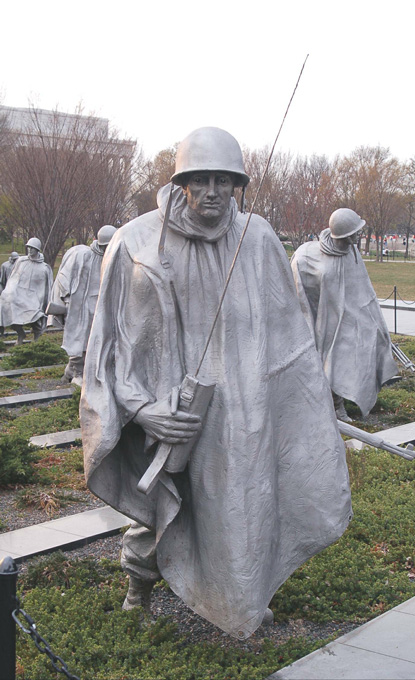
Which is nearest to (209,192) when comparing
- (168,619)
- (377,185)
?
(168,619)

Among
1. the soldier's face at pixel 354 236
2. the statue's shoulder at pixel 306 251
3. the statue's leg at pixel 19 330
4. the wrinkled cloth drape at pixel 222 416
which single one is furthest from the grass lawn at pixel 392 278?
the wrinkled cloth drape at pixel 222 416

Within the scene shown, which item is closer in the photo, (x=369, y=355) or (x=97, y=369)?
(x=97, y=369)

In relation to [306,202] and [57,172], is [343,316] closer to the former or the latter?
[57,172]

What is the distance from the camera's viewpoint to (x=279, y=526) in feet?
13.4

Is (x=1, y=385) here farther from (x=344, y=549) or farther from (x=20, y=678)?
(x=20, y=678)

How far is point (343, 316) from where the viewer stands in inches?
409

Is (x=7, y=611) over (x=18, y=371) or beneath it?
over

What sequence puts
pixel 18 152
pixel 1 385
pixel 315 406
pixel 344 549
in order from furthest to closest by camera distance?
pixel 18 152 < pixel 1 385 < pixel 344 549 < pixel 315 406

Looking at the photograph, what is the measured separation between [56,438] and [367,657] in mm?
6185

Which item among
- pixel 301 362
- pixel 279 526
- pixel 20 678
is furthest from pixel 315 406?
pixel 20 678

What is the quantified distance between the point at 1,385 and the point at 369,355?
20.0 feet

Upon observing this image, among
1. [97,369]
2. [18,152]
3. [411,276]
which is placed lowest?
[411,276]

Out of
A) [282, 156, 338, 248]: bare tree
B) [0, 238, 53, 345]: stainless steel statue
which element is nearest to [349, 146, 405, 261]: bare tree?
[282, 156, 338, 248]: bare tree

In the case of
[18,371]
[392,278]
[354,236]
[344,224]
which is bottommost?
[392,278]
